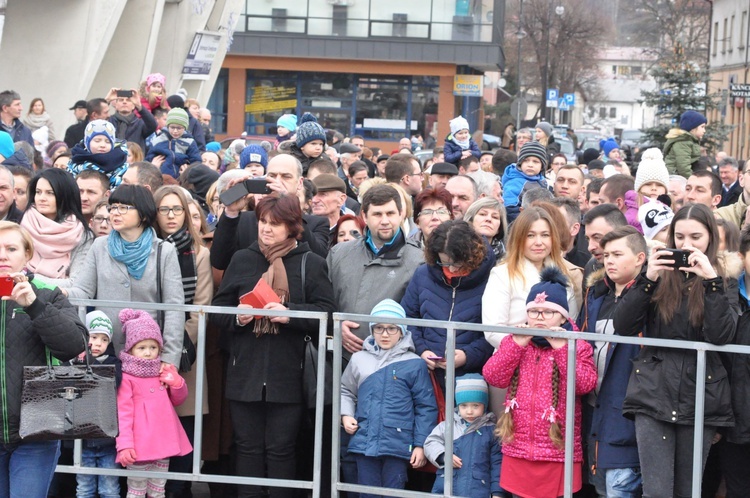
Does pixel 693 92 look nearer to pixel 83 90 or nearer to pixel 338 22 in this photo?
pixel 83 90

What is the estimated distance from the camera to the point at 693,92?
24.4 metres

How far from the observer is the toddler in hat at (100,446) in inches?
252

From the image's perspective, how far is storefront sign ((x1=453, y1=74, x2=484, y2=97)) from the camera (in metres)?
42.5

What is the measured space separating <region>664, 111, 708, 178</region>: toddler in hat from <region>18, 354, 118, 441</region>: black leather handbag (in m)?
9.64

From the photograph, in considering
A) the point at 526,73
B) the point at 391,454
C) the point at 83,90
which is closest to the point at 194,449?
the point at 391,454

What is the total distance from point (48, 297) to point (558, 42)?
70.9 meters

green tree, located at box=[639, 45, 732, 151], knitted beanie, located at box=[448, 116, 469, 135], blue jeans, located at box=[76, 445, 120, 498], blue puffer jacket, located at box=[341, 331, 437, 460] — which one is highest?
green tree, located at box=[639, 45, 732, 151]

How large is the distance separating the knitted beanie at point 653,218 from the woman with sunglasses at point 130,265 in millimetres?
3389

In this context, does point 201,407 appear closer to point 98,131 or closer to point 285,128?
point 98,131

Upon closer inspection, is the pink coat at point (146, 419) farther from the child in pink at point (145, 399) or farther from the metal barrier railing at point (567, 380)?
the metal barrier railing at point (567, 380)

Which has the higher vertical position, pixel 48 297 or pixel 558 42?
pixel 558 42

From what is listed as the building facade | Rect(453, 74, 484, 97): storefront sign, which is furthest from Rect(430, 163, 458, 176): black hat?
Rect(453, 74, 484, 97): storefront sign

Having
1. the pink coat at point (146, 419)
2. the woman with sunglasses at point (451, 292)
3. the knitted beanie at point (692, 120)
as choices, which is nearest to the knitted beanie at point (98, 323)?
the pink coat at point (146, 419)

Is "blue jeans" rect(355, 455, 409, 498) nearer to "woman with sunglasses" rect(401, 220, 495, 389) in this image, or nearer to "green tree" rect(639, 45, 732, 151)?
"woman with sunglasses" rect(401, 220, 495, 389)
